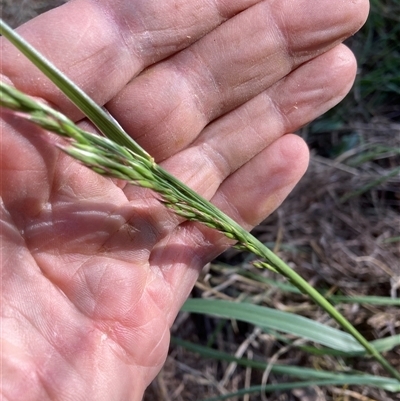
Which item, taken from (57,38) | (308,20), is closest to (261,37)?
(308,20)

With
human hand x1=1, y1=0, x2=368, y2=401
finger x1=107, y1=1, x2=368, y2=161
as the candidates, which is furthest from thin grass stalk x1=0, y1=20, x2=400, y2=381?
finger x1=107, y1=1, x2=368, y2=161

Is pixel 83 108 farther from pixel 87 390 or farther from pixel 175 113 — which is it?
→ pixel 87 390

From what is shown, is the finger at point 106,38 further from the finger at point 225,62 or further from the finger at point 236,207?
the finger at point 236,207

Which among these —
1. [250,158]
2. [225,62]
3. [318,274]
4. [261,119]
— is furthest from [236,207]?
[318,274]

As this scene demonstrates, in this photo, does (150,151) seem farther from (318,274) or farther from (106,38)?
(318,274)

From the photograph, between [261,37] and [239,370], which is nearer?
[261,37]

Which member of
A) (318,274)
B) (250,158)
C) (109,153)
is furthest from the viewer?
(318,274)

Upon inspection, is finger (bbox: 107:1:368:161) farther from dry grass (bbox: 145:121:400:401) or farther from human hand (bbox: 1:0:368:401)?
dry grass (bbox: 145:121:400:401)
